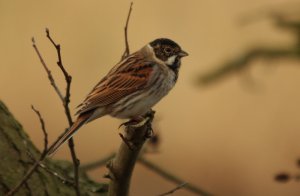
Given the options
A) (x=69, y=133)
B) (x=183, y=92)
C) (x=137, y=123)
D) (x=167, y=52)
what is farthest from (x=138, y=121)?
(x=183, y=92)

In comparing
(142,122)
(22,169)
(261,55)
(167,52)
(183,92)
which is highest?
(183,92)

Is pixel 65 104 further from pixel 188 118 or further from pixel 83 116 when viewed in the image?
pixel 188 118

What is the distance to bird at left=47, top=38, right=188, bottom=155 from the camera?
5.59 meters

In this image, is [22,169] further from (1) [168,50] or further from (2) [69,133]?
(1) [168,50]

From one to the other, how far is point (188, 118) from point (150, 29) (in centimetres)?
112

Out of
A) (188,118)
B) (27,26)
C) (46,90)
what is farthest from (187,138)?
(27,26)

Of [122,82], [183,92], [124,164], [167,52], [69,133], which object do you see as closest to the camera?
[124,164]

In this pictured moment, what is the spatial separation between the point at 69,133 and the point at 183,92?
228 inches

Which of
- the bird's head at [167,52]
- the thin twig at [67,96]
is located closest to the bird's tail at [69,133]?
the thin twig at [67,96]

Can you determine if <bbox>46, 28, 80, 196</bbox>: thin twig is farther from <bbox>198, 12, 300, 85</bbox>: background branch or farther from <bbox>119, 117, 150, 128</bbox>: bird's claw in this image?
<bbox>198, 12, 300, 85</bbox>: background branch

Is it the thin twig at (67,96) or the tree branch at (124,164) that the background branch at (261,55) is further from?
the thin twig at (67,96)

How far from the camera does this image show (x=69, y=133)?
15.6 feet

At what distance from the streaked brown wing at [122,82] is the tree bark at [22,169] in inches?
17.1

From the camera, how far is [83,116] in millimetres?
5469
